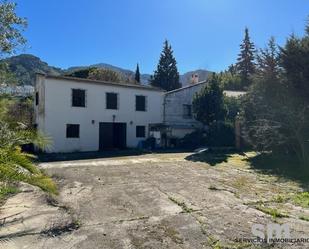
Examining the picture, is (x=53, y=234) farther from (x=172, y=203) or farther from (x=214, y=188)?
(x=214, y=188)

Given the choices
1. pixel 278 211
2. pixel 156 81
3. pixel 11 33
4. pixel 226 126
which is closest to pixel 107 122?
pixel 226 126

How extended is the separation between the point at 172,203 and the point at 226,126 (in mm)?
17425

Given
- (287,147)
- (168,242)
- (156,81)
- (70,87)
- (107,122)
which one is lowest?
(168,242)

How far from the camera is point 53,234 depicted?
531 centimetres

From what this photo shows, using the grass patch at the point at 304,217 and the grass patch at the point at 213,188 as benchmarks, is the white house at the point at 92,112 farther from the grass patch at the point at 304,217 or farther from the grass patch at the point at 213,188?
the grass patch at the point at 304,217

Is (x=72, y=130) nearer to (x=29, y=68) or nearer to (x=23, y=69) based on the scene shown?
(x=23, y=69)

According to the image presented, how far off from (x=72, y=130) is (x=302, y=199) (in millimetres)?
17287

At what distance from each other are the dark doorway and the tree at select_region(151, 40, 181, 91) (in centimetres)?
2755

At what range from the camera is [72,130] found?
22.2 meters

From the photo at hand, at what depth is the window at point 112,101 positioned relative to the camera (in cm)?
2389

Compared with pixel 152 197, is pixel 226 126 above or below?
above

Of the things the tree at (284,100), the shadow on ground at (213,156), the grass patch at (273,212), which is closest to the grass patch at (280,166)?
the tree at (284,100)

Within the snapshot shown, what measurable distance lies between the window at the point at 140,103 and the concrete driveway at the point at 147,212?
46.6 ft

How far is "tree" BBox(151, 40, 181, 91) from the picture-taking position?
5159cm
